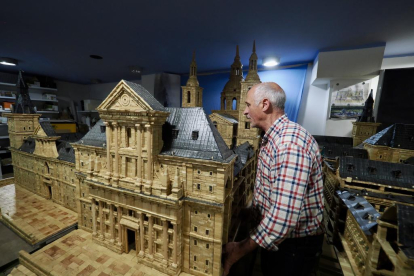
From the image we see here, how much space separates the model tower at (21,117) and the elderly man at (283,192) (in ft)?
86.8

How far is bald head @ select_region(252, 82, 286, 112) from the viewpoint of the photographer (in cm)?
434

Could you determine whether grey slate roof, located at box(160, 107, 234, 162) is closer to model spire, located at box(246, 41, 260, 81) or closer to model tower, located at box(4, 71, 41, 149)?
model spire, located at box(246, 41, 260, 81)

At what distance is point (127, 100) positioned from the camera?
9.44 metres

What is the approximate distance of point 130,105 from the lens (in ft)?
30.9

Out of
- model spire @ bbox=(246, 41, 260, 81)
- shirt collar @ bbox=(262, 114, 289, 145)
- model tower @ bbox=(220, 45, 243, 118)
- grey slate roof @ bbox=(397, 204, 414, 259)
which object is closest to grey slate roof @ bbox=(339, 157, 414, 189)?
grey slate roof @ bbox=(397, 204, 414, 259)

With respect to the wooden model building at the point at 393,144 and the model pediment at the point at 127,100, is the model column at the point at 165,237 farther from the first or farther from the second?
the wooden model building at the point at 393,144

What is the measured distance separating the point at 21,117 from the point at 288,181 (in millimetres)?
28093

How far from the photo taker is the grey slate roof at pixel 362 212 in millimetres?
8862

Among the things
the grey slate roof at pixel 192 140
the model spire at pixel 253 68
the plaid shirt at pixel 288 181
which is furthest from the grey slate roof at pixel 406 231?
the model spire at pixel 253 68

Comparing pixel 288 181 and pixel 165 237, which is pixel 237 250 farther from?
pixel 165 237

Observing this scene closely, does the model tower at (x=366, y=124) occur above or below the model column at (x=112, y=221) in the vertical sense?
above

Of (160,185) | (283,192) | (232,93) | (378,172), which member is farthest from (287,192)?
(232,93)

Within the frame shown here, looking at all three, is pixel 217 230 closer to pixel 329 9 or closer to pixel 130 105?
pixel 130 105

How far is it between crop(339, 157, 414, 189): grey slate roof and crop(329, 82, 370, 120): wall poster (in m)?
4.81
